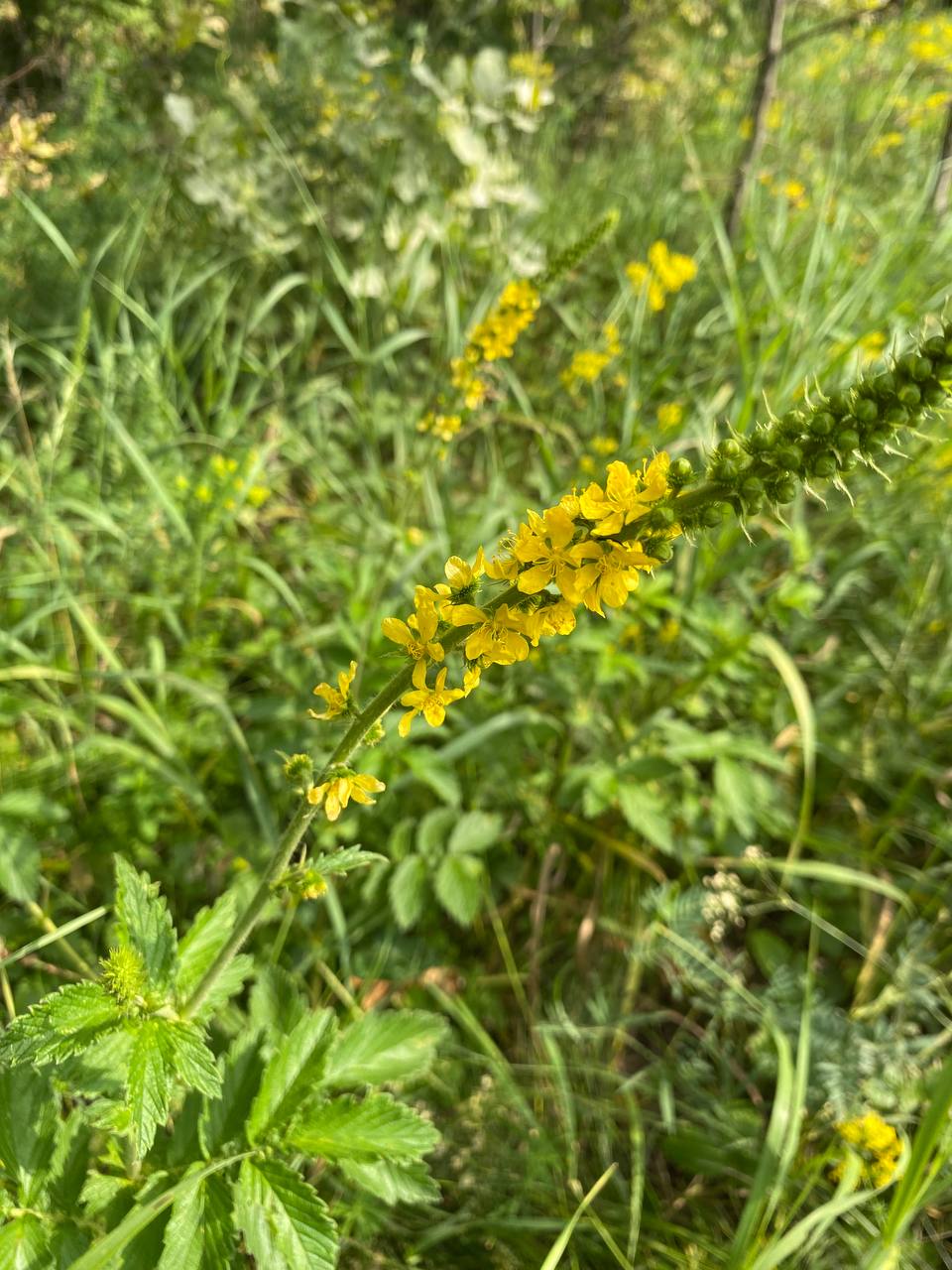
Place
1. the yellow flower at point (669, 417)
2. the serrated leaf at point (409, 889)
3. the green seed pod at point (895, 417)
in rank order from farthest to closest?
the yellow flower at point (669, 417)
the serrated leaf at point (409, 889)
the green seed pod at point (895, 417)

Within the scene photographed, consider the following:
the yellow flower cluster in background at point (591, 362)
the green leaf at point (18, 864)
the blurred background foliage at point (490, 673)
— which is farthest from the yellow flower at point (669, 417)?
the green leaf at point (18, 864)

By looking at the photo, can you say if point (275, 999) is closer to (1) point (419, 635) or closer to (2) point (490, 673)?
(1) point (419, 635)

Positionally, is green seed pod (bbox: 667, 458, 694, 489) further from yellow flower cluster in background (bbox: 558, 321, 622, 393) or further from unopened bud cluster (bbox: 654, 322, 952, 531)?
yellow flower cluster in background (bbox: 558, 321, 622, 393)

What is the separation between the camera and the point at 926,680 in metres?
Answer: 2.68

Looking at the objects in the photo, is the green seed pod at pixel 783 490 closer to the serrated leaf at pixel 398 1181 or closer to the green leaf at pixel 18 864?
the serrated leaf at pixel 398 1181

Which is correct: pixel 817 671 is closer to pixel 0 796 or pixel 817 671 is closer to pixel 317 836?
pixel 317 836

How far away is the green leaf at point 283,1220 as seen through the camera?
43.1 inches

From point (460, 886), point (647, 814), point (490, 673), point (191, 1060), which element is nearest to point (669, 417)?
point (490, 673)

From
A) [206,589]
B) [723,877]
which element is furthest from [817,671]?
[206,589]

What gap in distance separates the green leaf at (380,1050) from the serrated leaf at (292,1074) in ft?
0.24

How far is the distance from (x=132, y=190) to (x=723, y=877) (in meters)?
3.41

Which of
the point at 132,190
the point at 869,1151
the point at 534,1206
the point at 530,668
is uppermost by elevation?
the point at 132,190

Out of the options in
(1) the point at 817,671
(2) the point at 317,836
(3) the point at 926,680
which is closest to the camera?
(2) the point at 317,836

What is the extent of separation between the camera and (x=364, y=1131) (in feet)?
3.95
